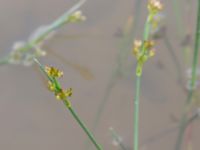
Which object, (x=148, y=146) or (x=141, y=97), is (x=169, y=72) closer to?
(x=141, y=97)

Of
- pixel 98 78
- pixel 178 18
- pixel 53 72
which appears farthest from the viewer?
pixel 178 18

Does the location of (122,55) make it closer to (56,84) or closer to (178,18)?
(178,18)

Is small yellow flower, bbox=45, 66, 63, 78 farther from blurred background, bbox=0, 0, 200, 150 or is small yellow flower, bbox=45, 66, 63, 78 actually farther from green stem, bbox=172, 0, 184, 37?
green stem, bbox=172, 0, 184, 37

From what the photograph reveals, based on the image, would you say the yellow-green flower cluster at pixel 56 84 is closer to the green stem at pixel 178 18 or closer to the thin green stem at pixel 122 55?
the thin green stem at pixel 122 55

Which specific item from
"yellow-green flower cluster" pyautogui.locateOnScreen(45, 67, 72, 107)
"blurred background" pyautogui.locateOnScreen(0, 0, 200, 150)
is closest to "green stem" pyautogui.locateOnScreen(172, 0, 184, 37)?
"blurred background" pyautogui.locateOnScreen(0, 0, 200, 150)

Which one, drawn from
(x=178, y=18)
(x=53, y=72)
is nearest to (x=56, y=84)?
(x=53, y=72)

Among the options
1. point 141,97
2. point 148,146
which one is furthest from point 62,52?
point 148,146

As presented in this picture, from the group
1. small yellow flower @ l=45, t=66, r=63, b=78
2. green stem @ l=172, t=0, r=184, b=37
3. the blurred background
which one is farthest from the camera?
green stem @ l=172, t=0, r=184, b=37

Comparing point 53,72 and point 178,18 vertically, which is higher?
point 178,18

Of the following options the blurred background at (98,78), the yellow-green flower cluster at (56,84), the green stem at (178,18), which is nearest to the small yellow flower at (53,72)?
the yellow-green flower cluster at (56,84)
